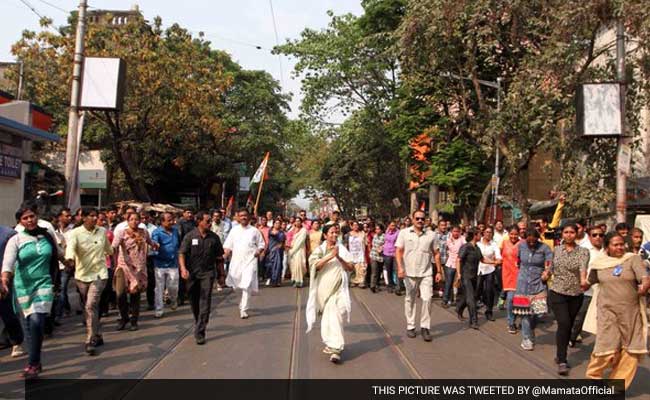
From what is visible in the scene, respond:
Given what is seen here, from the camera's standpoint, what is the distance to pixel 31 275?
637 centimetres

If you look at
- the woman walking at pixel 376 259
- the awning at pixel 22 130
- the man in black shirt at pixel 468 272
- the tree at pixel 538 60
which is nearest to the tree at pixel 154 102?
the awning at pixel 22 130

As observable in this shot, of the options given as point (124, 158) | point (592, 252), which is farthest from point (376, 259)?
point (124, 158)

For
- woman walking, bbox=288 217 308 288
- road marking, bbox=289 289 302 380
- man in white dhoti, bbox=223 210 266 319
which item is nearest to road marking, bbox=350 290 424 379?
road marking, bbox=289 289 302 380

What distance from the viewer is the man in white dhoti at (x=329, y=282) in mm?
7289

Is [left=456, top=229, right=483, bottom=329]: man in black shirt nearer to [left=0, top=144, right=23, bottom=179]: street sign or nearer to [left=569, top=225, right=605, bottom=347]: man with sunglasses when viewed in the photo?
[left=569, top=225, right=605, bottom=347]: man with sunglasses

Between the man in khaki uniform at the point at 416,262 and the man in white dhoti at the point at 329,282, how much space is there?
1.52m

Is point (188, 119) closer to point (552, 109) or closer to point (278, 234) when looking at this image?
point (278, 234)

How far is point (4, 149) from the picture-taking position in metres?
14.8

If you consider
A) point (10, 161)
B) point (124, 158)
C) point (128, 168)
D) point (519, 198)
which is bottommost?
point (519, 198)

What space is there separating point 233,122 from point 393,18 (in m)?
13.8

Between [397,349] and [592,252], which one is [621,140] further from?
[397,349]

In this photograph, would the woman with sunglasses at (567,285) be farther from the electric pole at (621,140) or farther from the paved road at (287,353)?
the electric pole at (621,140)

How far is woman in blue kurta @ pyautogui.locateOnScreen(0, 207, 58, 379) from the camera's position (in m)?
6.20
